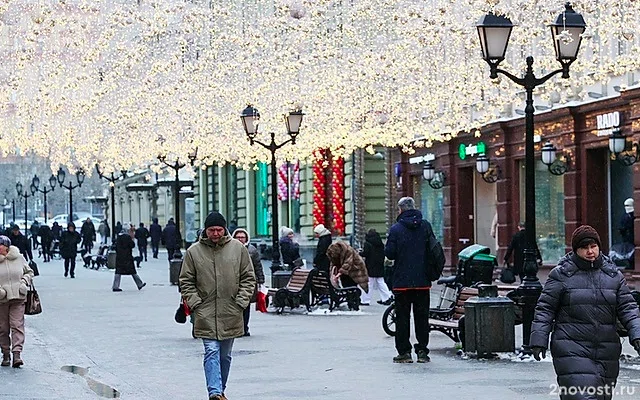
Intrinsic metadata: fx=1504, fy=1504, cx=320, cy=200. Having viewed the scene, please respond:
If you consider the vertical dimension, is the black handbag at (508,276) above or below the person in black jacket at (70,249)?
below

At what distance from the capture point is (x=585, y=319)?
30.5 ft

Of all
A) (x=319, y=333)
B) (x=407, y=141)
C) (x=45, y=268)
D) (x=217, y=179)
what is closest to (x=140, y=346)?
(x=319, y=333)

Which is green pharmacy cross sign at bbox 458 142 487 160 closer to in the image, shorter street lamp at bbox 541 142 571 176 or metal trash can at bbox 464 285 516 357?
shorter street lamp at bbox 541 142 571 176

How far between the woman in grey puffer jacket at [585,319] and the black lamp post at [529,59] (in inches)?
271

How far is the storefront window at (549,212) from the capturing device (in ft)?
110

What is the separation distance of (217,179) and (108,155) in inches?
679

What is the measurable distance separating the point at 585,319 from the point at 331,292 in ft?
52.6

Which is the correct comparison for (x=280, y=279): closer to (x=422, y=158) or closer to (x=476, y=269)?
(x=476, y=269)

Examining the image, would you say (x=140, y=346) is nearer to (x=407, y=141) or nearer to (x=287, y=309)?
(x=287, y=309)

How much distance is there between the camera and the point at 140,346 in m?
19.6

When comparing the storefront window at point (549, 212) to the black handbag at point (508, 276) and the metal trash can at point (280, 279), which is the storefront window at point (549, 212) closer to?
the black handbag at point (508, 276)

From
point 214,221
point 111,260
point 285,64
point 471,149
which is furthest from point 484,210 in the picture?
point 214,221

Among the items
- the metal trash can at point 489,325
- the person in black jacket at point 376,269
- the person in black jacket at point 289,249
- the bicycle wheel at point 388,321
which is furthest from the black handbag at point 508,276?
the metal trash can at point 489,325

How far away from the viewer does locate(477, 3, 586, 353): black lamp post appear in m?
16.4
